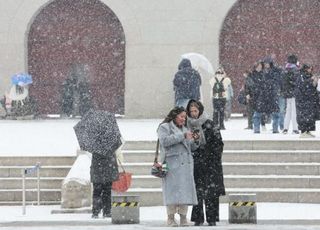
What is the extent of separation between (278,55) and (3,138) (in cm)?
1235

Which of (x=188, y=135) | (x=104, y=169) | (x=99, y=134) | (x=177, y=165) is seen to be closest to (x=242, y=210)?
(x=177, y=165)

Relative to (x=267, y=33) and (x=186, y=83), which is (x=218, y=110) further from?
(x=267, y=33)

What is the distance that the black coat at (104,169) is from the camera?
757 inches

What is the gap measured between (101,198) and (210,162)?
219 centimetres

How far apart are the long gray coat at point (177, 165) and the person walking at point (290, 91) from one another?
803 cm

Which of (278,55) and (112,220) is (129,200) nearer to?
(112,220)

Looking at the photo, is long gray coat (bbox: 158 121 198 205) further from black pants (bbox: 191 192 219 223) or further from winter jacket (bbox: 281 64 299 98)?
winter jacket (bbox: 281 64 299 98)

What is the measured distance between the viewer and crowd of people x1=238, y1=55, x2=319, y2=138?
2422 centimetres

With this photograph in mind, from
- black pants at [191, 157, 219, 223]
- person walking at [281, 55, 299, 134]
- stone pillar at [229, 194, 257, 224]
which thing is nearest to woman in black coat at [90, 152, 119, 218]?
black pants at [191, 157, 219, 223]

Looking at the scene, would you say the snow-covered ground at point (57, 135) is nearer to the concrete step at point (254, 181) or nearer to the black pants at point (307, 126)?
the black pants at point (307, 126)

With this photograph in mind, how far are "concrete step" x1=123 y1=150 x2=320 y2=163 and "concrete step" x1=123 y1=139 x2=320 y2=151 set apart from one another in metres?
0.22

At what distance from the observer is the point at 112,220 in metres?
18.4

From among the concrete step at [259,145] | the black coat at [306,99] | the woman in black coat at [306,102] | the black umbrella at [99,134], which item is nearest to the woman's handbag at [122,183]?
the black umbrella at [99,134]

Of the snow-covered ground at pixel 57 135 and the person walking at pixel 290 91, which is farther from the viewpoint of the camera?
the person walking at pixel 290 91
